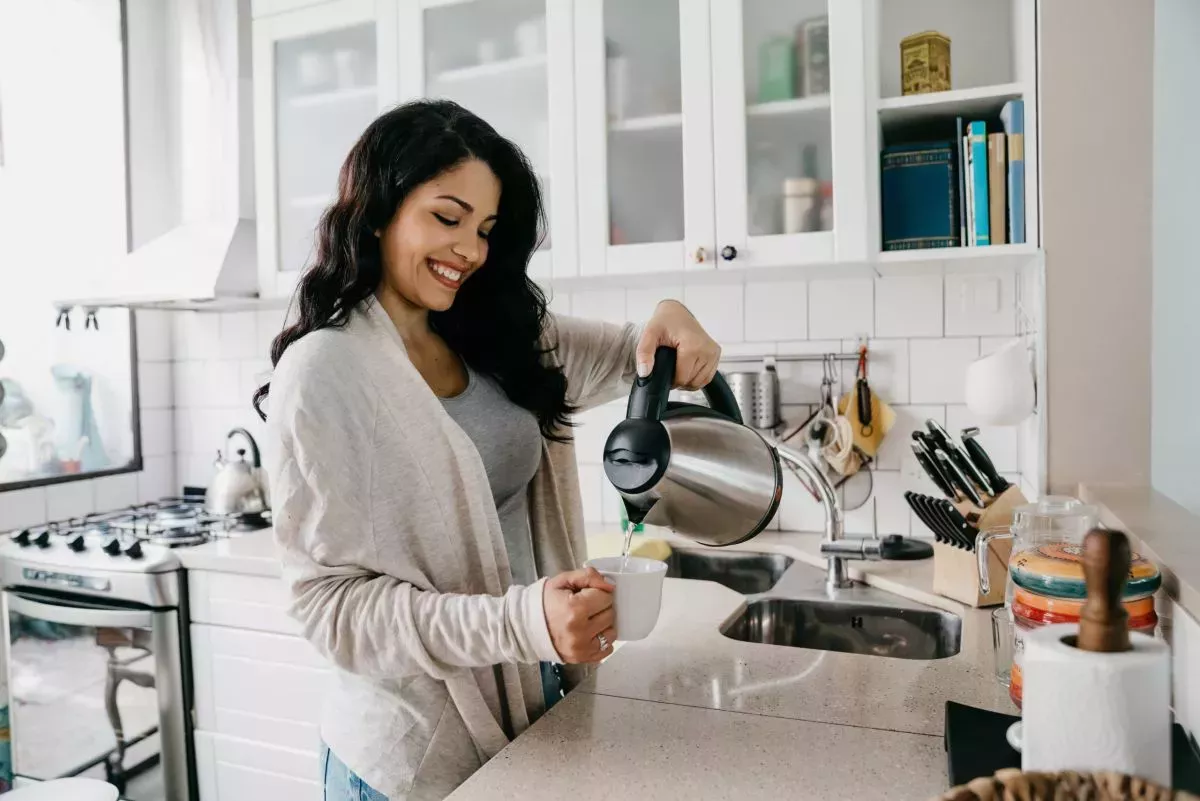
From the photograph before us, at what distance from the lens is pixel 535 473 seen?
1212mm

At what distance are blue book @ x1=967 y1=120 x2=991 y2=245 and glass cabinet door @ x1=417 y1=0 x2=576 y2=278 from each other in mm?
826

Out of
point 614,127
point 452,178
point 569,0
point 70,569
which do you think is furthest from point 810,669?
point 70,569

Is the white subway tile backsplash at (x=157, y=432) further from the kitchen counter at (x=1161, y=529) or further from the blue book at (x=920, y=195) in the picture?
the kitchen counter at (x=1161, y=529)

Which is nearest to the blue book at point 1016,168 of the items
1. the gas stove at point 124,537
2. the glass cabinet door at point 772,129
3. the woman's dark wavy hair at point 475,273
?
the glass cabinet door at point 772,129

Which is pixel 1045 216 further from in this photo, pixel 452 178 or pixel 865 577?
pixel 452 178

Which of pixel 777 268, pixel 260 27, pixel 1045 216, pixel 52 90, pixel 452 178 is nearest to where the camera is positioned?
pixel 452 178

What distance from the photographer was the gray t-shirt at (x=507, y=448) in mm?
1139

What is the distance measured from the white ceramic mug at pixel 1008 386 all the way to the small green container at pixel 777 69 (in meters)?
0.68

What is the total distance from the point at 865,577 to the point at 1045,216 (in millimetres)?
723

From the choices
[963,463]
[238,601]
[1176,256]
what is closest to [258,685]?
[238,601]

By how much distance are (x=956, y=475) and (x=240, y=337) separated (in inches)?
85.5

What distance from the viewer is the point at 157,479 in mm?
2781

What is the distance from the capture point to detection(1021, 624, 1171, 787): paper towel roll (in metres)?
0.55

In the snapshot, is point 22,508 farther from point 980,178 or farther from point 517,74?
point 980,178
